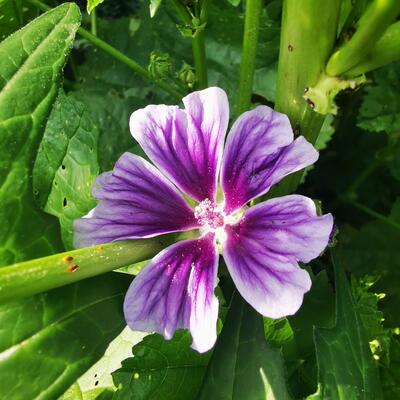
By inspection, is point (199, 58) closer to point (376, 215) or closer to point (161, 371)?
point (161, 371)

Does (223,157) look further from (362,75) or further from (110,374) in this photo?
(110,374)

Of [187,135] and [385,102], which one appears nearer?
[187,135]

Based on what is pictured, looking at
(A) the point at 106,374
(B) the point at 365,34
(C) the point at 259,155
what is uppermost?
(B) the point at 365,34

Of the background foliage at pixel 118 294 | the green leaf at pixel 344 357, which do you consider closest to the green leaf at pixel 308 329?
the background foliage at pixel 118 294

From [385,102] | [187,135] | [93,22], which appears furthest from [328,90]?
[93,22]

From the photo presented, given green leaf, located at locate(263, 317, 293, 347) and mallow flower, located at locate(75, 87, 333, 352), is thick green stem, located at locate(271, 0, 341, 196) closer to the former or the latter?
mallow flower, located at locate(75, 87, 333, 352)
